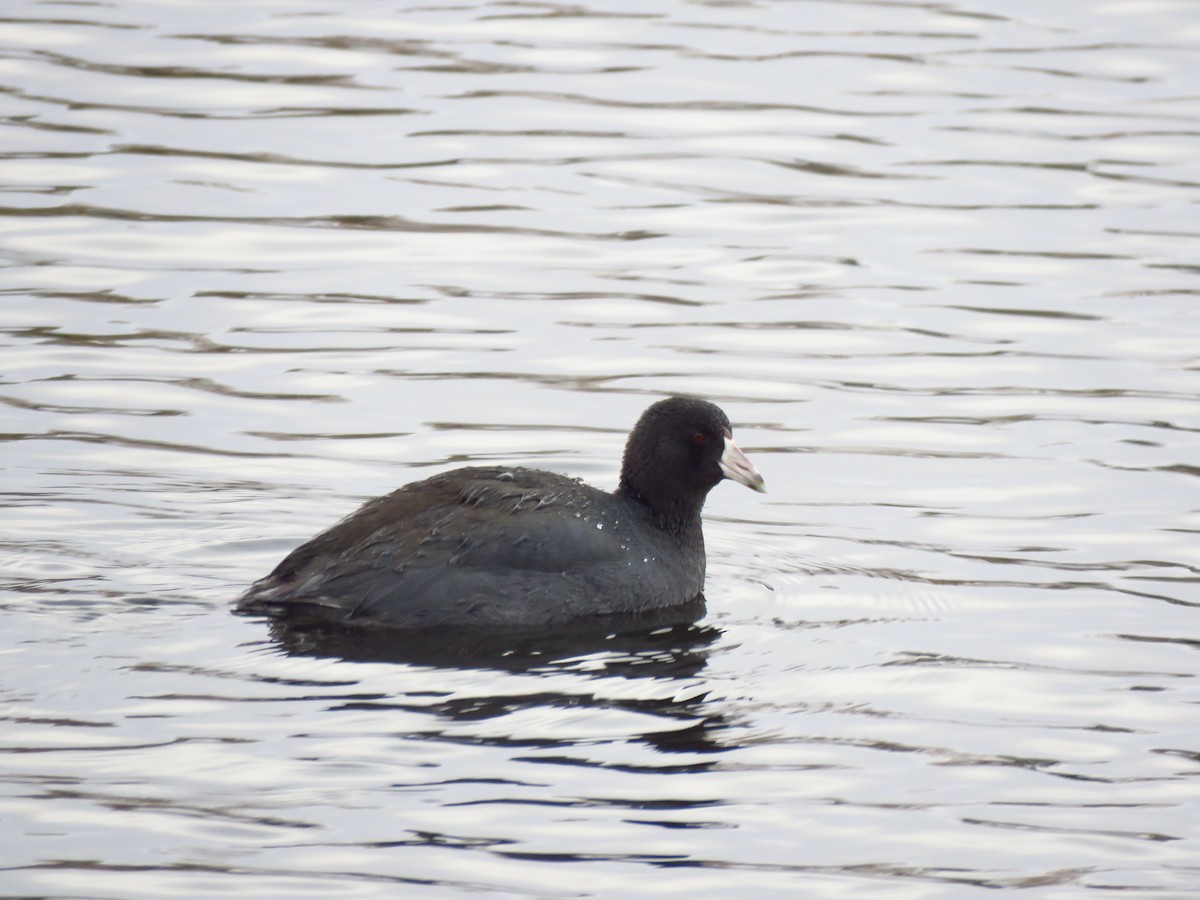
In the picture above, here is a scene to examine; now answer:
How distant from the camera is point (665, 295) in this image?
13.4 m

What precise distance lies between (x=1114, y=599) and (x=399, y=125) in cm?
886

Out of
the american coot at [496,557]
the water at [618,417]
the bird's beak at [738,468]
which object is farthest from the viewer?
the bird's beak at [738,468]

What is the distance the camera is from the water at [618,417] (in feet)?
21.7

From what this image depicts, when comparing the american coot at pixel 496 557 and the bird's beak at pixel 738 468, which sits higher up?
the bird's beak at pixel 738 468

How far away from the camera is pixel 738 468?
933 centimetres

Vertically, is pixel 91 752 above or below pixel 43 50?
below

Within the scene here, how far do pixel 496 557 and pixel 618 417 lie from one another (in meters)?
2.92

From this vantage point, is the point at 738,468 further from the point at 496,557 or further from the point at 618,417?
the point at 618,417

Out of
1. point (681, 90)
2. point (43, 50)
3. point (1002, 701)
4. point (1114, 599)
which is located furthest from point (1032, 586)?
point (43, 50)

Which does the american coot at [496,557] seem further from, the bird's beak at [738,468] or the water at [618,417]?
the water at [618,417]

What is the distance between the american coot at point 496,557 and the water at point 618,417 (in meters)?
0.26

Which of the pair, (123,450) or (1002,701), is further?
(123,450)

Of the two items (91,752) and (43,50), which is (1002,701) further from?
(43,50)

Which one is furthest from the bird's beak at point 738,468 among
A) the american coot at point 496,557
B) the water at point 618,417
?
the water at point 618,417
